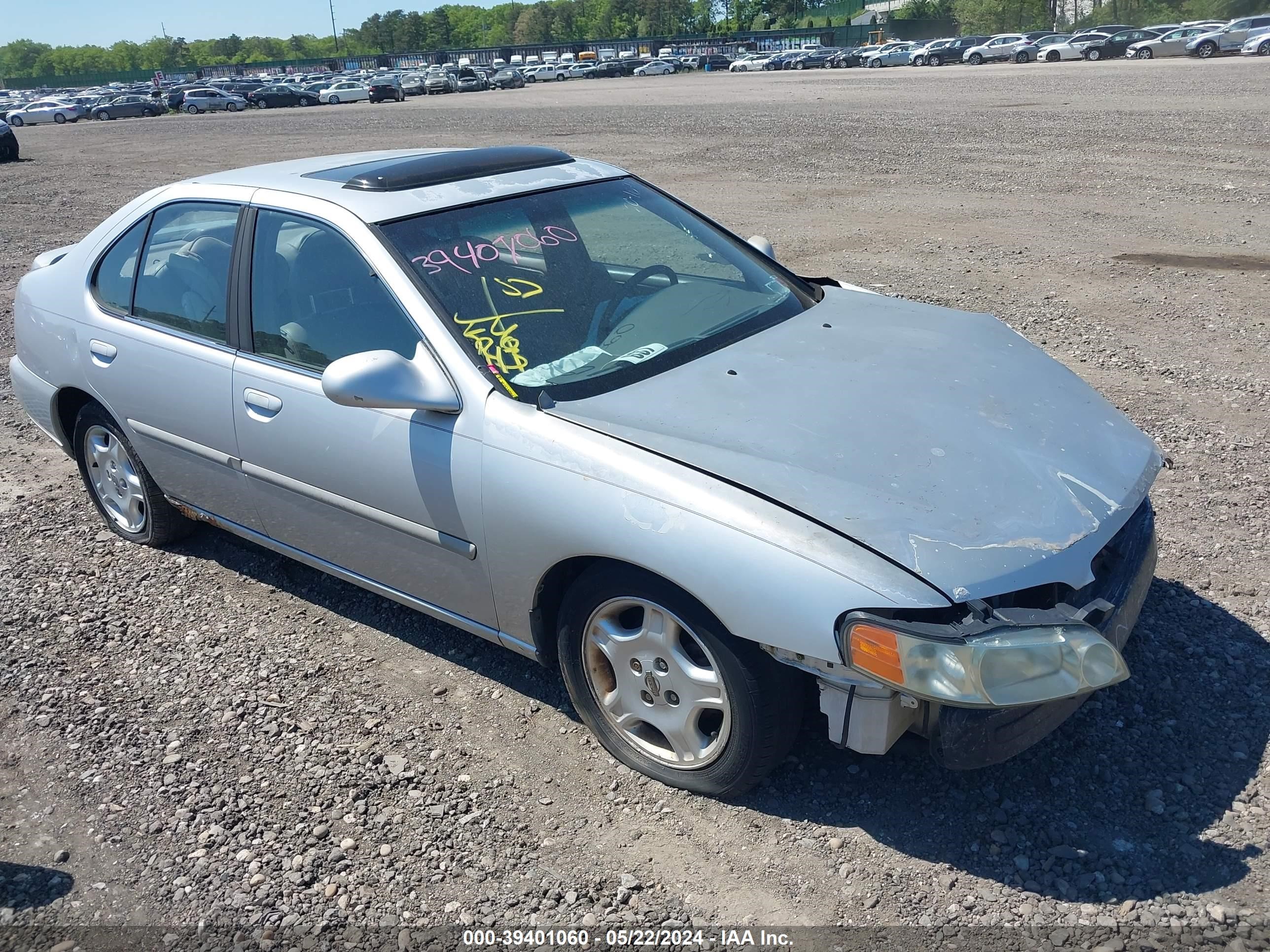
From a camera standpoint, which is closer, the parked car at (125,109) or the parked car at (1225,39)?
the parked car at (1225,39)

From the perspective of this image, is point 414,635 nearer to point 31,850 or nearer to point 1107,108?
point 31,850

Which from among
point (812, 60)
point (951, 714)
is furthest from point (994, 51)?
point (951, 714)

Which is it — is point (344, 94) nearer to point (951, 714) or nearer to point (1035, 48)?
point (1035, 48)

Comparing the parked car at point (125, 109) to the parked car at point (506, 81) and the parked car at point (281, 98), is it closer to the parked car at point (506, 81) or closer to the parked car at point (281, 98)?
the parked car at point (281, 98)

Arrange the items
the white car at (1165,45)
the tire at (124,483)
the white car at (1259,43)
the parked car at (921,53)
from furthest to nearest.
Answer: the parked car at (921,53)
the white car at (1165,45)
the white car at (1259,43)
the tire at (124,483)

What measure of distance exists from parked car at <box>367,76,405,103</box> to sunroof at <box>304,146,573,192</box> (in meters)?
53.2

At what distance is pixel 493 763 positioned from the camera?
3254 millimetres

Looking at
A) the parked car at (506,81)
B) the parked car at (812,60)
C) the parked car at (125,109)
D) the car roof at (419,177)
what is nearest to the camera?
the car roof at (419,177)

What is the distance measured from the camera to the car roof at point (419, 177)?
11.6 ft

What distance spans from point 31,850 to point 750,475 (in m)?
2.38

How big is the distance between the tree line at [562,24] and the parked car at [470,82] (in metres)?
47.7

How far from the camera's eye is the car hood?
255 centimetres

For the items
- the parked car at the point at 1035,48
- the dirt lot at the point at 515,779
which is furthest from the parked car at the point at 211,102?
the dirt lot at the point at 515,779

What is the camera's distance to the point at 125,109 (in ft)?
177
